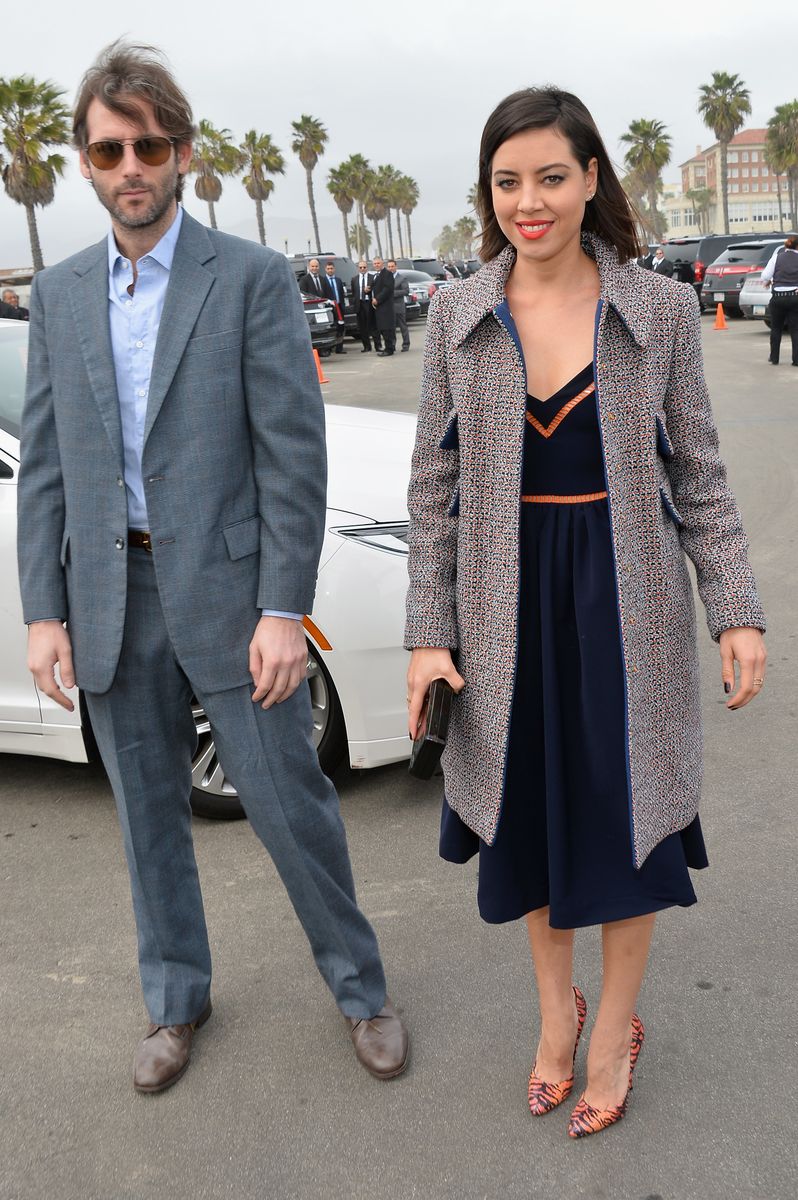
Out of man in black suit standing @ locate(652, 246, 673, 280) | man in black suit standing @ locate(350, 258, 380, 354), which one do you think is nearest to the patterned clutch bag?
man in black suit standing @ locate(350, 258, 380, 354)

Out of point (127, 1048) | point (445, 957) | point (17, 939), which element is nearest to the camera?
point (127, 1048)

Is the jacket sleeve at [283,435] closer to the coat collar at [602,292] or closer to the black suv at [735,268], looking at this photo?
the coat collar at [602,292]

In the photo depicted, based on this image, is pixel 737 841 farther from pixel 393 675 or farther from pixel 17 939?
pixel 17 939

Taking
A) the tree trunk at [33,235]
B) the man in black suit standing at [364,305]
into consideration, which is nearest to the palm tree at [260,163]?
the tree trunk at [33,235]

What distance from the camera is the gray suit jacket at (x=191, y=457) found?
231cm

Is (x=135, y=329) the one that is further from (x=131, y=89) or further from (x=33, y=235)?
(x=33, y=235)

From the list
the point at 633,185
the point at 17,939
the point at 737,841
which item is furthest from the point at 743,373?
the point at 633,185

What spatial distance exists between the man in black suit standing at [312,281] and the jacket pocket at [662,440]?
20936 millimetres

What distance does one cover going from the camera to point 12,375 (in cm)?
442

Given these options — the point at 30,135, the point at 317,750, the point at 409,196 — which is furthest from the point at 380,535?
the point at 409,196

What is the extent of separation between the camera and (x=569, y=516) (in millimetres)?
2172

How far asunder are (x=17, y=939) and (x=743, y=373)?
13767mm

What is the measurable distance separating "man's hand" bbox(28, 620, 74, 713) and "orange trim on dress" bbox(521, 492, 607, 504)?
1.06 m

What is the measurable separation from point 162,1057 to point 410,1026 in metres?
0.60
